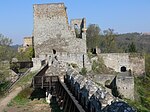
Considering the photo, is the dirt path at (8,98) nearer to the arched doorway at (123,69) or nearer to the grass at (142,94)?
the grass at (142,94)

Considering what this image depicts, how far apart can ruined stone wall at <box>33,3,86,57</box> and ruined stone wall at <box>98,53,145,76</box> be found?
6.61 meters

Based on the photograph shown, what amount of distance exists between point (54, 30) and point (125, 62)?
10.6 meters

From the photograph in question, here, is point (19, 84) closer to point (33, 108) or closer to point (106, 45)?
point (33, 108)

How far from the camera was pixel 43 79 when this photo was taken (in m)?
16.3

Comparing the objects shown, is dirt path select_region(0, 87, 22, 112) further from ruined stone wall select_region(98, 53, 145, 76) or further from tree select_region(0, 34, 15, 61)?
ruined stone wall select_region(98, 53, 145, 76)

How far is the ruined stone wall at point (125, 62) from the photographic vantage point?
129ft

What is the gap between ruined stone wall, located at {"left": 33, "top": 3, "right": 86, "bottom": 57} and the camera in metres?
33.2

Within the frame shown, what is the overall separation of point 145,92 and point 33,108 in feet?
63.2

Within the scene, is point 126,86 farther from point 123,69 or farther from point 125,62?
point 123,69

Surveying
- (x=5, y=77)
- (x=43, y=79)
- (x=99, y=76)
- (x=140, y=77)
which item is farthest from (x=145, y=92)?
(x=43, y=79)

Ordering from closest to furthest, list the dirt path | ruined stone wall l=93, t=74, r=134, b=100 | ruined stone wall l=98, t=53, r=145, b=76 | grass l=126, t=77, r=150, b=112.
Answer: the dirt path, grass l=126, t=77, r=150, b=112, ruined stone wall l=93, t=74, r=134, b=100, ruined stone wall l=98, t=53, r=145, b=76

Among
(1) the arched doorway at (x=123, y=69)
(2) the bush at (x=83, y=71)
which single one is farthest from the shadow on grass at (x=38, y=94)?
(1) the arched doorway at (x=123, y=69)

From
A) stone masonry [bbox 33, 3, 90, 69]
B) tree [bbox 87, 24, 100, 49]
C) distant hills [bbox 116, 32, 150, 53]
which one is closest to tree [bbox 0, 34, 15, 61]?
stone masonry [bbox 33, 3, 90, 69]

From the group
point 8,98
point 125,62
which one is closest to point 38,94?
point 8,98
